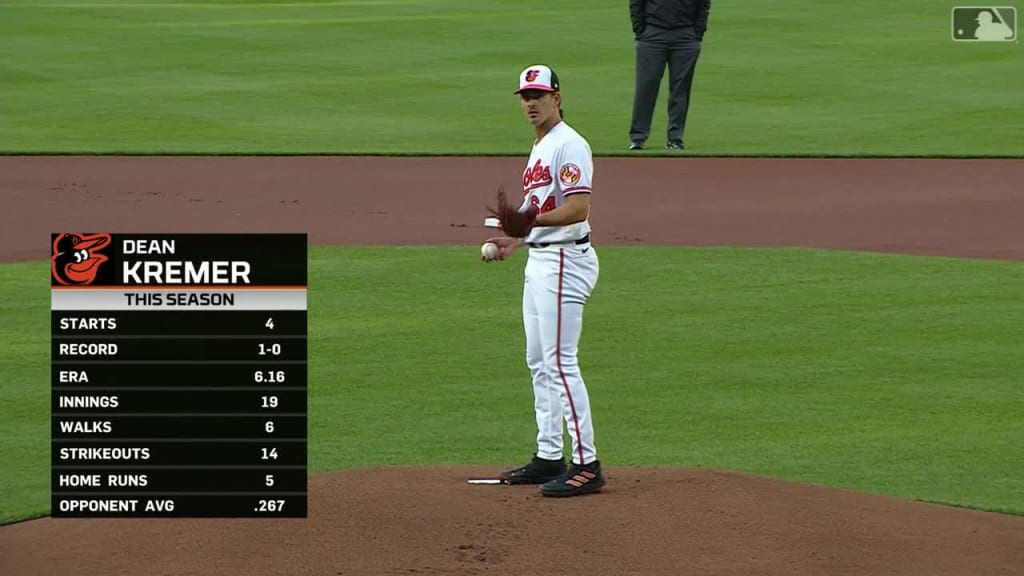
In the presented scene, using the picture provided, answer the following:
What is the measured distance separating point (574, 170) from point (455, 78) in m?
21.9

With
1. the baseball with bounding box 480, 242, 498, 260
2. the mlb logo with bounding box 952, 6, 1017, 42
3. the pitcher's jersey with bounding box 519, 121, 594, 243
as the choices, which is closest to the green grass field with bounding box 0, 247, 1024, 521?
the pitcher's jersey with bounding box 519, 121, 594, 243

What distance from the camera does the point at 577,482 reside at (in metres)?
8.71

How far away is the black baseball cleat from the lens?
8.69 m

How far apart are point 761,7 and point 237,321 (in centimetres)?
3377

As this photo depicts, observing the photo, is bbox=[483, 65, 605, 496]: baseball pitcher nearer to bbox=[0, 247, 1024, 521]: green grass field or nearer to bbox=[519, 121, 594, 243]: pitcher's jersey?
bbox=[519, 121, 594, 243]: pitcher's jersey

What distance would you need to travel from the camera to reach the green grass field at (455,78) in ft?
78.8

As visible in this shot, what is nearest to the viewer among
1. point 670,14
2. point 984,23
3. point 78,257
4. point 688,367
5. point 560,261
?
point 78,257

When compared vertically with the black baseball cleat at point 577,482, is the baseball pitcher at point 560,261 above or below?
above

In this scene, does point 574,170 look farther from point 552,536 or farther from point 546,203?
point 552,536

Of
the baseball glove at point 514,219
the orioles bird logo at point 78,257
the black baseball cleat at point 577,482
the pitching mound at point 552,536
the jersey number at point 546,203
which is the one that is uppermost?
the jersey number at point 546,203

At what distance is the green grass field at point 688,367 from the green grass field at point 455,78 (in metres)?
7.19

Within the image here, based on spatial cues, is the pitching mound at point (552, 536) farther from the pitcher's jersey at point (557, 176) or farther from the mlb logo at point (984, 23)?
the mlb logo at point (984, 23)

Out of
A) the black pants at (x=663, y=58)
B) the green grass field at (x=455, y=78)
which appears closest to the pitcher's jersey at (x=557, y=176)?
the black pants at (x=663, y=58)
